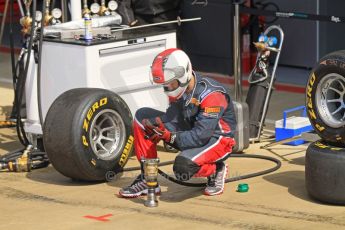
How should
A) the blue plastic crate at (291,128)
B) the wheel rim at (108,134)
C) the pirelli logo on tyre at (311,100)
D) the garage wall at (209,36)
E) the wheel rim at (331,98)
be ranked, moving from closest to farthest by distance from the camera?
1. the wheel rim at (331,98)
2. the pirelli logo on tyre at (311,100)
3. the wheel rim at (108,134)
4. the blue plastic crate at (291,128)
5. the garage wall at (209,36)

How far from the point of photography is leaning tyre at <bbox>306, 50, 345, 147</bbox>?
25.6 feet

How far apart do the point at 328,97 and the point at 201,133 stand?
1043 mm

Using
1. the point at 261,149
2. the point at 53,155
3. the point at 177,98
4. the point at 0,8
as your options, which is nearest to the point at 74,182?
the point at 53,155

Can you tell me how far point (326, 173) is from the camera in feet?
25.2

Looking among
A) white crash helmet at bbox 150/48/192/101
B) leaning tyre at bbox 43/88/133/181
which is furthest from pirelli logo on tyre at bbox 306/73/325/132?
leaning tyre at bbox 43/88/133/181

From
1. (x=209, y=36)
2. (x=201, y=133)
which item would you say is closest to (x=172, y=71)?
(x=201, y=133)

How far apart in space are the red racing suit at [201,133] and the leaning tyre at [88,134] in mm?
556

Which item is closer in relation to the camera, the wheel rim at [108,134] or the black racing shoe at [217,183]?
the black racing shoe at [217,183]

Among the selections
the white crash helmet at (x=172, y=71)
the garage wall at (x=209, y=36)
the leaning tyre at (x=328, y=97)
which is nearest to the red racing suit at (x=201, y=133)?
the white crash helmet at (x=172, y=71)

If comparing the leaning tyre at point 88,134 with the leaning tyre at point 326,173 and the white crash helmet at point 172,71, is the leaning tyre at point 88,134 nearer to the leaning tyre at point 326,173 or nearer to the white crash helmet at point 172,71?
the white crash helmet at point 172,71

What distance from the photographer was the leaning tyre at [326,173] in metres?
7.62

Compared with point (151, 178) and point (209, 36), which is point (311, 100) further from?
point (209, 36)

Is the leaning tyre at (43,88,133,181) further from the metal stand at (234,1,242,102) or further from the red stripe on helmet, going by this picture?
the metal stand at (234,1,242,102)

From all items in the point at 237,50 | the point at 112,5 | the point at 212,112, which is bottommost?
the point at 212,112
